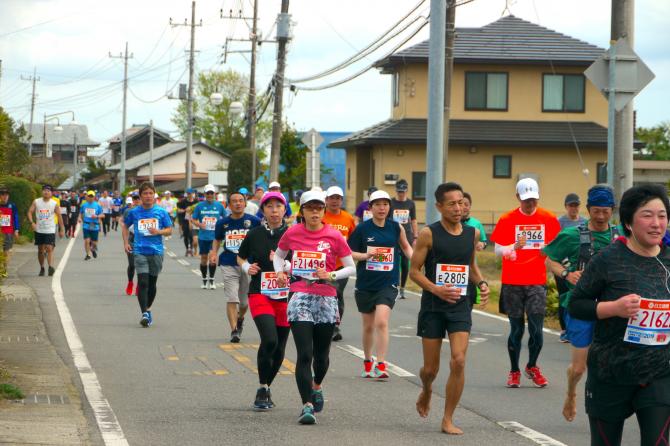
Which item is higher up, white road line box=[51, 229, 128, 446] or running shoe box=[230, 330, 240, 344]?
running shoe box=[230, 330, 240, 344]

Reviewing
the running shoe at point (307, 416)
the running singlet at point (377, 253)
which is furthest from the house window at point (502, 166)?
the running shoe at point (307, 416)

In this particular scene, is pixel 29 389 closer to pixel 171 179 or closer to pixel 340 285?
pixel 340 285

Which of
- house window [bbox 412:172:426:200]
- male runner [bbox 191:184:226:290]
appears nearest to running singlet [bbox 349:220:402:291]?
male runner [bbox 191:184:226:290]

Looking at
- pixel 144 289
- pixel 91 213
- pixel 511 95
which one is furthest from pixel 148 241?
pixel 511 95

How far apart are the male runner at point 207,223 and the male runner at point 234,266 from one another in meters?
6.74

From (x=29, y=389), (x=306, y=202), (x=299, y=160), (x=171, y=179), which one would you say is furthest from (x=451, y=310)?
(x=171, y=179)

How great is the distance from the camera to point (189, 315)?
17719 millimetres

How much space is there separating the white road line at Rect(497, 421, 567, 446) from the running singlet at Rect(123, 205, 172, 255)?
26.6 feet

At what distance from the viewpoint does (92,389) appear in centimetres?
1062

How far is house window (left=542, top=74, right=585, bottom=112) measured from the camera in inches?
1796

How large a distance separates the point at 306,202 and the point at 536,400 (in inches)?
117

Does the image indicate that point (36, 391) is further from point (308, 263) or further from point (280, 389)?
point (308, 263)

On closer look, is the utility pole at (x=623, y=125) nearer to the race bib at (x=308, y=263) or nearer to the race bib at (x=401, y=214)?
the race bib at (x=401, y=214)

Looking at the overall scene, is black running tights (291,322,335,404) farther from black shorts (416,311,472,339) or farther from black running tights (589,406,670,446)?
black running tights (589,406,670,446)
